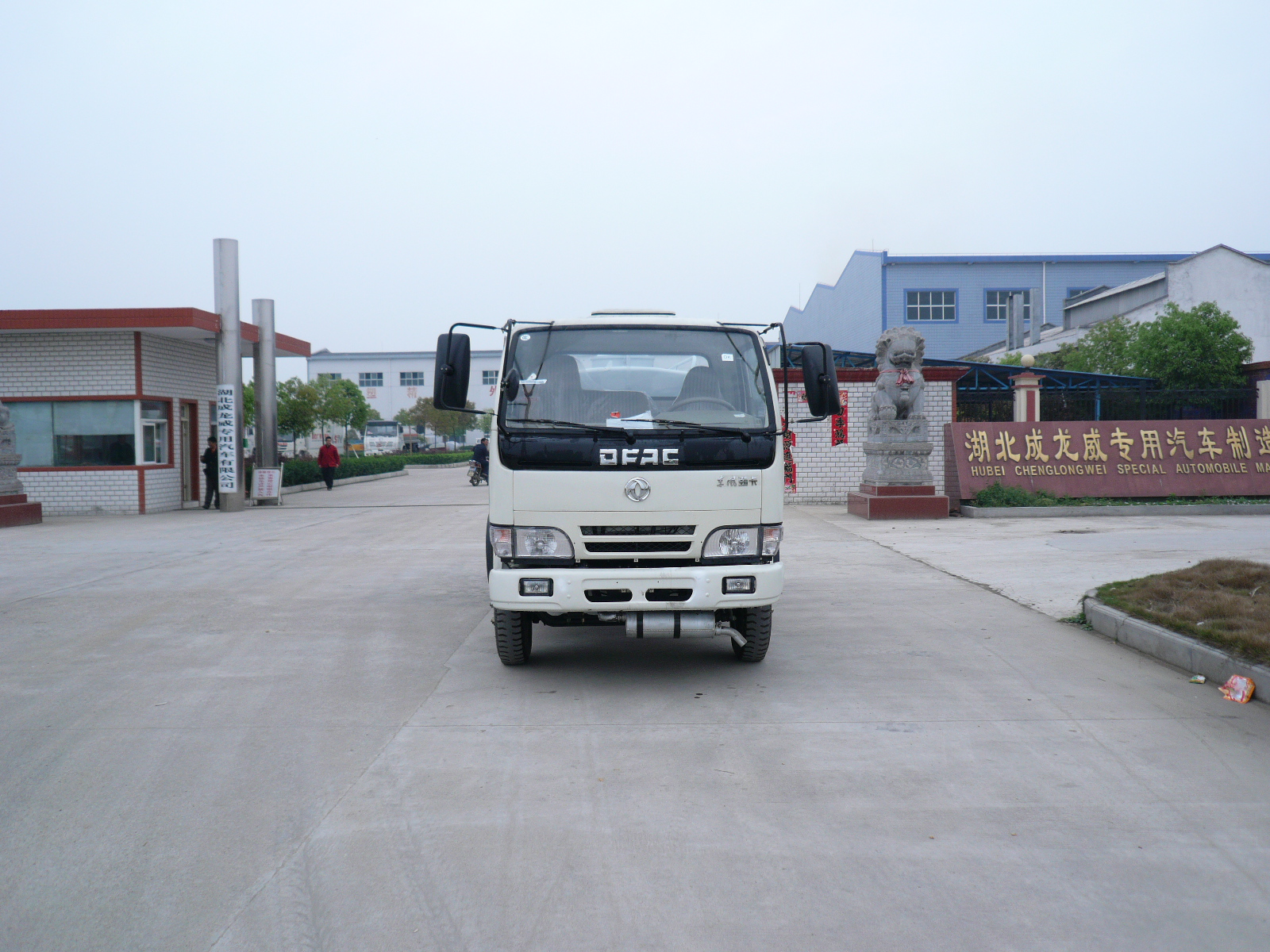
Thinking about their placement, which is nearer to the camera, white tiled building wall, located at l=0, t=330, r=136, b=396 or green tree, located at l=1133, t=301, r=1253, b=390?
white tiled building wall, located at l=0, t=330, r=136, b=396

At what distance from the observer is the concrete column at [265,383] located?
23938 mm

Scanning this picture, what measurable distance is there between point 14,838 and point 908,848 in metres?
3.49

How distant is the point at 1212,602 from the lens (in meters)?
7.26

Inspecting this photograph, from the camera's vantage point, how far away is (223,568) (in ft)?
39.2

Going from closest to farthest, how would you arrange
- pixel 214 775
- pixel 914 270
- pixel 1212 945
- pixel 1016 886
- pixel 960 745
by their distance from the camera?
pixel 1212 945
pixel 1016 886
pixel 214 775
pixel 960 745
pixel 914 270

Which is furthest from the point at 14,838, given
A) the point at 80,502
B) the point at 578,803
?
the point at 80,502

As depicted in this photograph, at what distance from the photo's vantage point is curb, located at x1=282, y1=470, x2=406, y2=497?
1127 inches

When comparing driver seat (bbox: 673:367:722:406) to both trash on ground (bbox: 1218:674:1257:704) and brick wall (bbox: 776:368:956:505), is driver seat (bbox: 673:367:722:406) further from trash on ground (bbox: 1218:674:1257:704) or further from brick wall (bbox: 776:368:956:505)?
brick wall (bbox: 776:368:956:505)

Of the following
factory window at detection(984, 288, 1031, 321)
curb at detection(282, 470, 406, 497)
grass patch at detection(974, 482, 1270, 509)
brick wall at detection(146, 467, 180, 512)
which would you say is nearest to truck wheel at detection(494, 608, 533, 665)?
grass patch at detection(974, 482, 1270, 509)

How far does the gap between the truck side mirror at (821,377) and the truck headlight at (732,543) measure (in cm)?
88

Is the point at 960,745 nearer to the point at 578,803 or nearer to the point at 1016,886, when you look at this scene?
the point at 1016,886

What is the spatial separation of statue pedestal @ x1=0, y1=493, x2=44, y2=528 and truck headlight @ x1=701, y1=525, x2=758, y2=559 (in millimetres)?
16486

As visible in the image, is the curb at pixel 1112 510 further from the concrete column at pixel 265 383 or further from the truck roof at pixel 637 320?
the concrete column at pixel 265 383

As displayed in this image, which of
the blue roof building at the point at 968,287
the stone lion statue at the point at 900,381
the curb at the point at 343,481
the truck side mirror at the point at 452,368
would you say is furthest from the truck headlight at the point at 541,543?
the blue roof building at the point at 968,287
